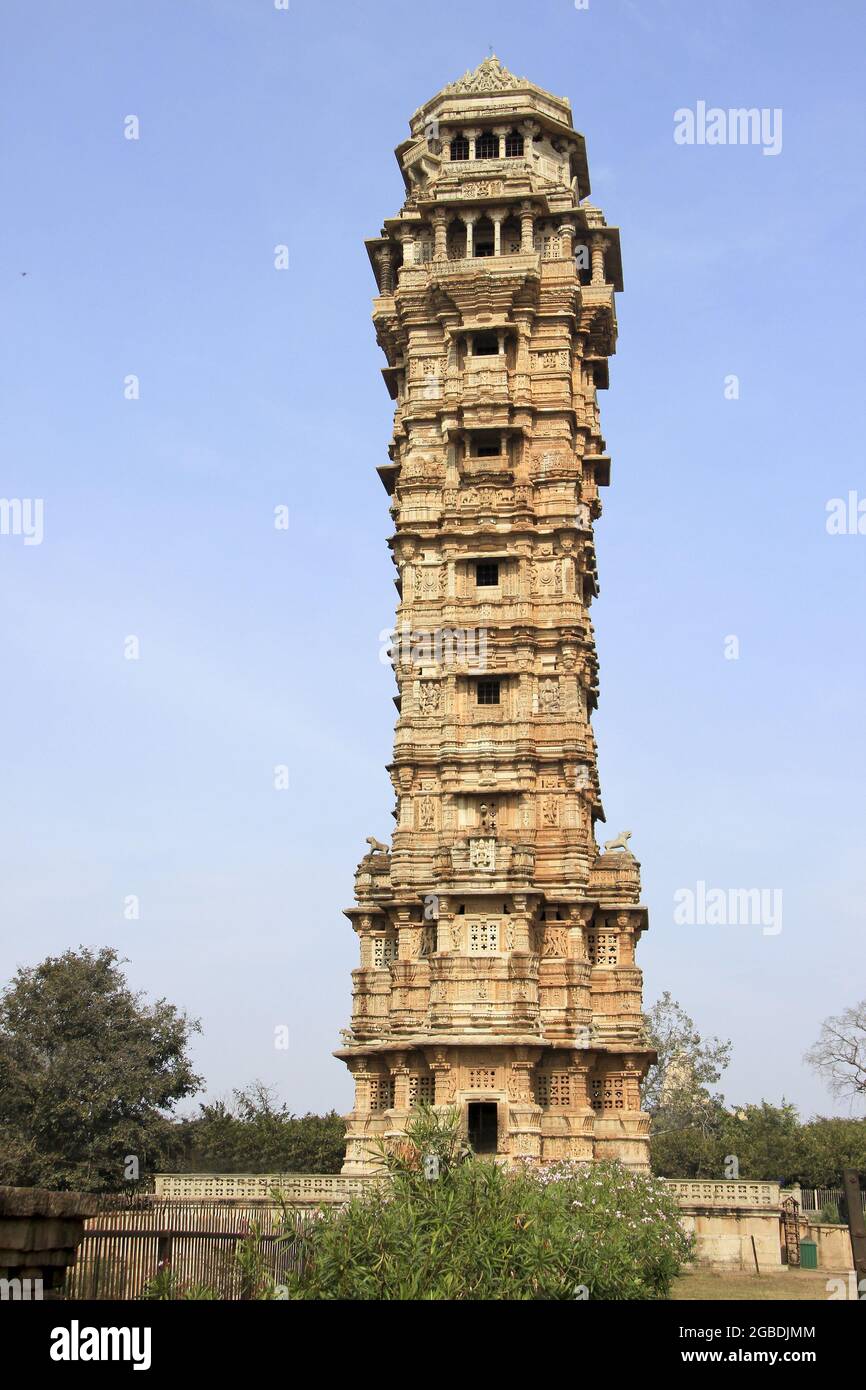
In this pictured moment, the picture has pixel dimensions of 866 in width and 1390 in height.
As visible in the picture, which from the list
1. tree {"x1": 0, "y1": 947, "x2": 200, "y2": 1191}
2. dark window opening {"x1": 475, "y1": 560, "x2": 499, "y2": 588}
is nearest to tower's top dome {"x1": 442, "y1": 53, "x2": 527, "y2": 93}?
dark window opening {"x1": 475, "y1": 560, "x2": 499, "y2": 588}

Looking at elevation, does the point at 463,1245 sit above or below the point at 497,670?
below

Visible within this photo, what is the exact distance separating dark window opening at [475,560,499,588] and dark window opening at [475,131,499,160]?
1490cm

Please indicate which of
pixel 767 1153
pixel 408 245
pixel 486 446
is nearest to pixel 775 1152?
pixel 767 1153

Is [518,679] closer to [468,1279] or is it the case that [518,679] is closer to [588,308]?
[588,308]

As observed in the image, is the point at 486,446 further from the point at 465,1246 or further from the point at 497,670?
the point at 465,1246

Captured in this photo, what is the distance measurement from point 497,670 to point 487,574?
370 centimetres

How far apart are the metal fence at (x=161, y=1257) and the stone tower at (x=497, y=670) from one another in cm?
1610

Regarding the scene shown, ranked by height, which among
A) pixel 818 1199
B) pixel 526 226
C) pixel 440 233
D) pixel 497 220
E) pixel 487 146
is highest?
pixel 487 146

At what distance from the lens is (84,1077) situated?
46000 mm

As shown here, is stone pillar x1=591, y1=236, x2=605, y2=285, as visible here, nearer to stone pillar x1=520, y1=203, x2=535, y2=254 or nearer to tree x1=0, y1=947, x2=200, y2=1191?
stone pillar x1=520, y1=203, x2=535, y2=254

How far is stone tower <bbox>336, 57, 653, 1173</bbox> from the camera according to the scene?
40531mm
